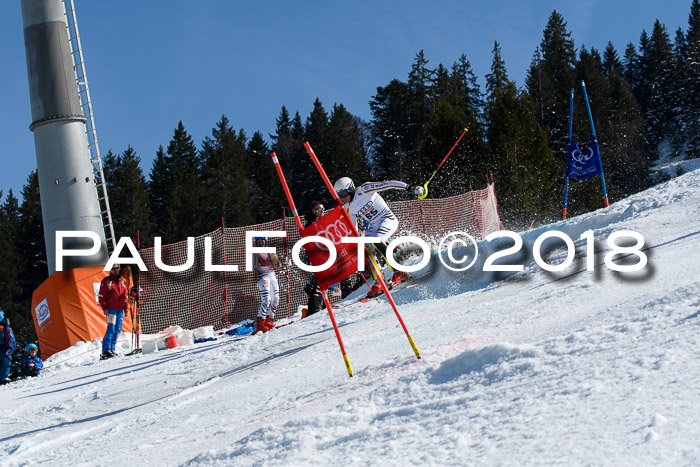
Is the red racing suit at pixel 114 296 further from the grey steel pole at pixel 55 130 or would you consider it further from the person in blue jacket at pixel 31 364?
the grey steel pole at pixel 55 130

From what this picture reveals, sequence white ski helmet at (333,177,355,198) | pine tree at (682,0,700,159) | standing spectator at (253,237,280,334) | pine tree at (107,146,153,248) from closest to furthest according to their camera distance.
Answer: white ski helmet at (333,177,355,198)
standing spectator at (253,237,280,334)
pine tree at (107,146,153,248)
pine tree at (682,0,700,159)

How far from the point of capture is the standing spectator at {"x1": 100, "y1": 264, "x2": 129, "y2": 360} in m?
12.1

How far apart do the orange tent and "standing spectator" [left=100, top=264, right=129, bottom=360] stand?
4140 mm

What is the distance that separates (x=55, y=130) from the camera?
19.5m

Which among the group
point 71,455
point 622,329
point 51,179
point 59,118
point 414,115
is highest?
point 414,115

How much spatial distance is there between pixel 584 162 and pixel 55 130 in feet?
53.0

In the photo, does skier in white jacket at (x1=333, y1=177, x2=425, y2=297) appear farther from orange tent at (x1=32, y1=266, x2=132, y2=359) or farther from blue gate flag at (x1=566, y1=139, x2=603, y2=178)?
orange tent at (x1=32, y1=266, x2=132, y2=359)

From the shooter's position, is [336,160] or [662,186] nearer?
[662,186]

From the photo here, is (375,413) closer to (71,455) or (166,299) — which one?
(71,455)

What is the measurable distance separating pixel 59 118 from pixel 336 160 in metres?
37.0

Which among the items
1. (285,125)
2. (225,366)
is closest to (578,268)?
(225,366)

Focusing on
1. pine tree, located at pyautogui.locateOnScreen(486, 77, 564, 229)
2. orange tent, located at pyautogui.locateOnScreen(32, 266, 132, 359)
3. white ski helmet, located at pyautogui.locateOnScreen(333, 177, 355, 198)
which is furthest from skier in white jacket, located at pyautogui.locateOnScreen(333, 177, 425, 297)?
pine tree, located at pyautogui.locateOnScreen(486, 77, 564, 229)

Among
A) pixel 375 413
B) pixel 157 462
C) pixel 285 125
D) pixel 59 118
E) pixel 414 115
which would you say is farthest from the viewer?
pixel 285 125

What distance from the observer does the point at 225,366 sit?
25.6 feet
